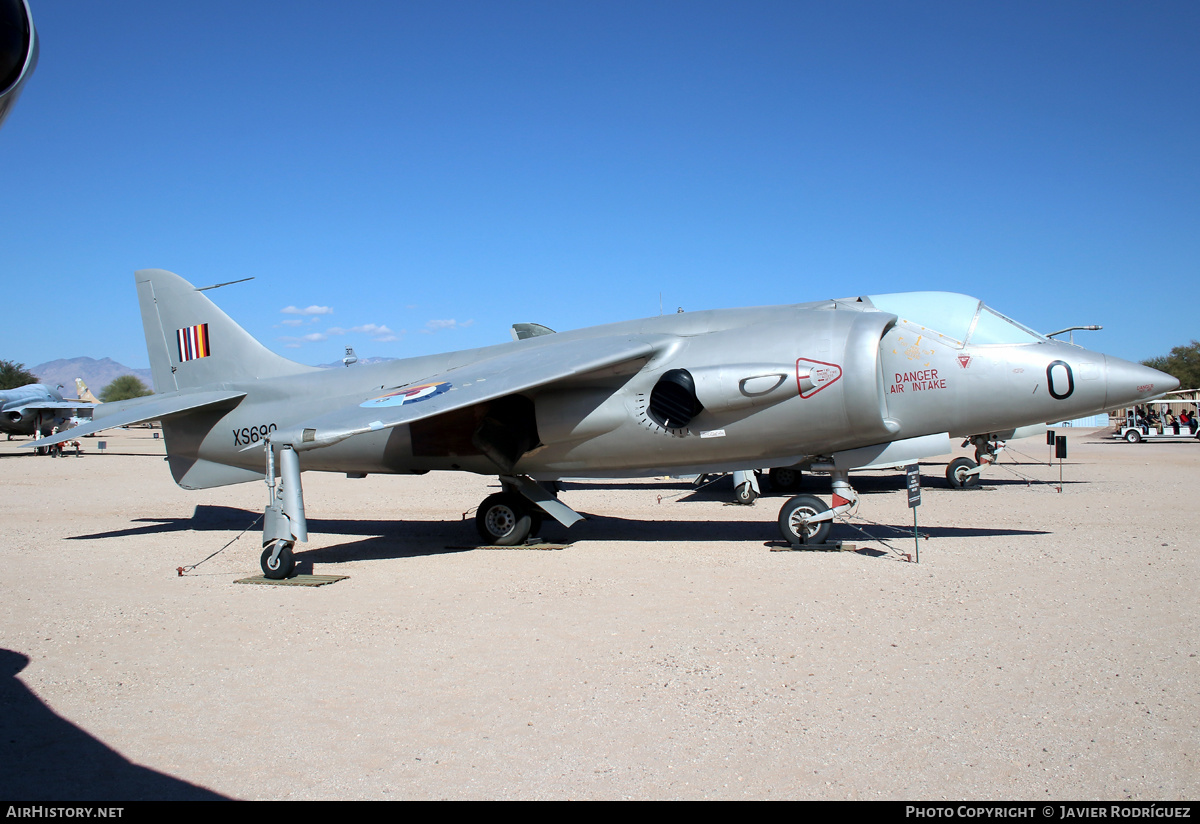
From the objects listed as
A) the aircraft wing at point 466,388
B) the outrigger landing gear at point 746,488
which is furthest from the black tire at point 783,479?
the aircraft wing at point 466,388

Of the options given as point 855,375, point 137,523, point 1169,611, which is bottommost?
point 1169,611

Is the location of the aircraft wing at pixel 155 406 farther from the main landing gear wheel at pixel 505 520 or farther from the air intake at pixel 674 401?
the air intake at pixel 674 401

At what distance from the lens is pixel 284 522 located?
900 centimetres

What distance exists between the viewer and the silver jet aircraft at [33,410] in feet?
125

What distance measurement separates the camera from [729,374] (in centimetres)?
976

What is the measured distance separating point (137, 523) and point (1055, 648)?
14640 millimetres

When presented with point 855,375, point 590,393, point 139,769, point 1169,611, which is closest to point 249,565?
point 590,393

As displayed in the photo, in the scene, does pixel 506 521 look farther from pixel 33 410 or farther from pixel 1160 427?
pixel 1160 427

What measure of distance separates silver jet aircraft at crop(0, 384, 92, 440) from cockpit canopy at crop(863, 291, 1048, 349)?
40575mm

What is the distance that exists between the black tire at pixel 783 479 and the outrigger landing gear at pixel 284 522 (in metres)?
12.6

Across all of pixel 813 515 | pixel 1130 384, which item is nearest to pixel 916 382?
pixel 813 515

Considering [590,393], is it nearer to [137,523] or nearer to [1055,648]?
[1055,648]

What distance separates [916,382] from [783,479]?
9556 millimetres

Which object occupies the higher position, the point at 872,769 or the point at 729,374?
the point at 729,374
